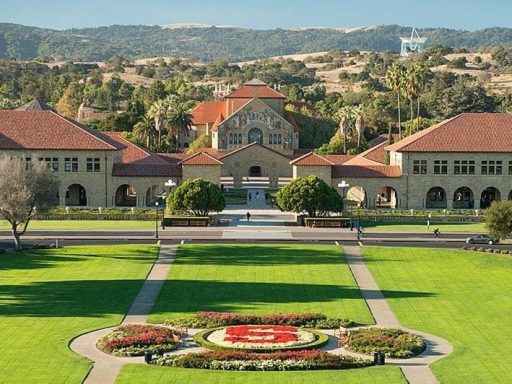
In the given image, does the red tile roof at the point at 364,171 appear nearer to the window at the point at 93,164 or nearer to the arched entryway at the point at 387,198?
the arched entryway at the point at 387,198

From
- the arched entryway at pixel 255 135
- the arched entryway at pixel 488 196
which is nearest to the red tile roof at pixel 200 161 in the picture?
the arched entryway at pixel 488 196

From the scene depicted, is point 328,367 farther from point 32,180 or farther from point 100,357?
point 32,180

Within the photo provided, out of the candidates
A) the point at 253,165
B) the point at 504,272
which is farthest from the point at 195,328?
the point at 253,165

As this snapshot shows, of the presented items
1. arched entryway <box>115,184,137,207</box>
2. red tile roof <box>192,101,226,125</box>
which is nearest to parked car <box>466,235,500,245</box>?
arched entryway <box>115,184,137,207</box>

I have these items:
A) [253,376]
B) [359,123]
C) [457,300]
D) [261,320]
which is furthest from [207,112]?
[253,376]

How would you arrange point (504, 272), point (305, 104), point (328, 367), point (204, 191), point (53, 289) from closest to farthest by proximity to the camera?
point (328, 367), point (53, 289), point (504, 272), point (204, 191), point (305, 104)

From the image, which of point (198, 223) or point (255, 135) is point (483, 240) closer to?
point (198, 223)
